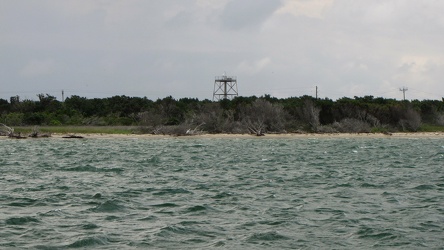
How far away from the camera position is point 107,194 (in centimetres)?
1809

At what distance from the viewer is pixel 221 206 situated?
16.0 m

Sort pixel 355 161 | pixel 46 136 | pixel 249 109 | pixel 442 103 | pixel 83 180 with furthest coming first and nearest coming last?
pixel 442 103, pixel 249 109, pixel 46 136, pixel 355 161, pixel 83 180

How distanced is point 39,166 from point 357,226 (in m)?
17.6

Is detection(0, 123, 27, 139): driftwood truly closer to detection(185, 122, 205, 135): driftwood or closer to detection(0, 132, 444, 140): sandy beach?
detection(0, 132, 444, 140): sandy beach

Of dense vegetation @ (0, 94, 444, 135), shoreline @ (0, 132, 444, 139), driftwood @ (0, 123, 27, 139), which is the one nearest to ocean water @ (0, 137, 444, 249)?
driftwood @ (0, 123, 27, 139)

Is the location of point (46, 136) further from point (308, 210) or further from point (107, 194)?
point (308, 210)

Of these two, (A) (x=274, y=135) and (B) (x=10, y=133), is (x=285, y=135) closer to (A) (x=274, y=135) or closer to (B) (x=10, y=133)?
(A) (x=274, y=135)

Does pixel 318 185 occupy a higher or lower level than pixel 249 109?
lower

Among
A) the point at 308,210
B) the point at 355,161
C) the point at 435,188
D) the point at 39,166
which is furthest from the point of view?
the point at 355,161

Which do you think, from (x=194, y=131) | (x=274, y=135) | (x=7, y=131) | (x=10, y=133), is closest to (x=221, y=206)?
(x=10, y=133)

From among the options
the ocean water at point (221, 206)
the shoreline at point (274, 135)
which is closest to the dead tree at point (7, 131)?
the shoreline at point (274, 135)

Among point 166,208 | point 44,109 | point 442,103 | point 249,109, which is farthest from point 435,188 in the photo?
point 44,109

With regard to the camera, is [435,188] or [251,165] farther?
[251,165]

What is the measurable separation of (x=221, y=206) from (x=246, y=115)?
4826cm
